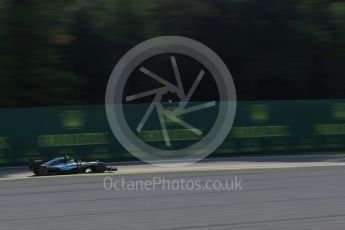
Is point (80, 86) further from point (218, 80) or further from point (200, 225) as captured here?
point (200, 225)

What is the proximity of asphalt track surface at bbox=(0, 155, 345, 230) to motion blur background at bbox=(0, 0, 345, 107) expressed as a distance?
15803 millimetres

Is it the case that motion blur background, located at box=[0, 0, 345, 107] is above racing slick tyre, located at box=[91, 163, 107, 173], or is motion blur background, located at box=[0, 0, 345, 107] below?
above

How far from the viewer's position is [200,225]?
9.37m

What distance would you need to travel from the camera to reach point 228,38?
33.2m

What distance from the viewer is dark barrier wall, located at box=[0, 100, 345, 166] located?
792 inches

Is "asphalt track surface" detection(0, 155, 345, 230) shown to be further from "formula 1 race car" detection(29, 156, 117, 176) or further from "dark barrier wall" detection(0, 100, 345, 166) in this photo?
"dark barrier wall" detection(0, 100, 345, 166)

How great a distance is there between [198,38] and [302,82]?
17.7ft

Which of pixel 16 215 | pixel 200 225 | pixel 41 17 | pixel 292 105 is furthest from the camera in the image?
pixel 41 17

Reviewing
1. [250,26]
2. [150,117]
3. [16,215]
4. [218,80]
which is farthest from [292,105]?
[16,215]

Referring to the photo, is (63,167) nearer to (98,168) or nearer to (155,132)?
(98,168)

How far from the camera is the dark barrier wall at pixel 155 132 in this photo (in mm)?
20125

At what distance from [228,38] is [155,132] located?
515 inches

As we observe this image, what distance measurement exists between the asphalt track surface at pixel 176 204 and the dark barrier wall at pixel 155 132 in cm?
450

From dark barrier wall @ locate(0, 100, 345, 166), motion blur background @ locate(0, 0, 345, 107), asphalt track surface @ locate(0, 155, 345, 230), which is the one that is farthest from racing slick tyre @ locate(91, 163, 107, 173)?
motion blur background @ locate(0, 0, 345, 107)
